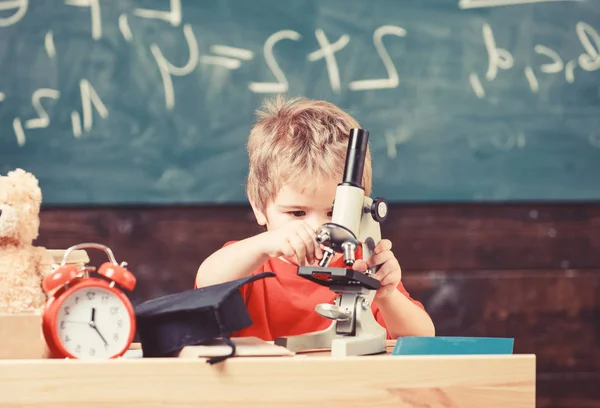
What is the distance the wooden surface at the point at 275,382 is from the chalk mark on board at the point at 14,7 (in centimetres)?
187

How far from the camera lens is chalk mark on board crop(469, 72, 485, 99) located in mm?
2678

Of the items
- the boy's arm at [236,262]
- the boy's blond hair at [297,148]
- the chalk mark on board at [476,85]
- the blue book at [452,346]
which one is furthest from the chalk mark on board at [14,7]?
the blue book at [452,346]

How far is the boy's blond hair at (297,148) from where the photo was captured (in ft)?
5.13

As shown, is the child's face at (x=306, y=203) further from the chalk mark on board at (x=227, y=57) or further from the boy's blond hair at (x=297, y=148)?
the chalk mark on board at (x=227, y=57)

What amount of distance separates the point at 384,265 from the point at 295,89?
4.67 ft

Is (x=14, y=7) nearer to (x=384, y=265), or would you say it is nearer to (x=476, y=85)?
(x=476, y=85)

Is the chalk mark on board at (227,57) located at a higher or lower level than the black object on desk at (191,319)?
higher

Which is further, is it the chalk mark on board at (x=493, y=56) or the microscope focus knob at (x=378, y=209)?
the chalk mark on board at (x=493, y=56)

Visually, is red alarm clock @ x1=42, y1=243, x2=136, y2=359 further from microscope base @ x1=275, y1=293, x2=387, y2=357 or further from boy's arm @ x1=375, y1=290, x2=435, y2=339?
boy's arm @ x1=375, y1=290, x2=435, y2=339

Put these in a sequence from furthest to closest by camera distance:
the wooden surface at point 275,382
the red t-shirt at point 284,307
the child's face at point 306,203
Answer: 1. the red t-shirt at point 284,307
2. the child's face at point 306,203
3. the wooden surface at point 275,382

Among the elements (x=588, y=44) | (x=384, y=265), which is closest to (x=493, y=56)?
(x=588, y=44)

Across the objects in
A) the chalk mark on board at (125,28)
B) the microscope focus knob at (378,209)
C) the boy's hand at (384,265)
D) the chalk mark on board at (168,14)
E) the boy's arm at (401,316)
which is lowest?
the boy's arm at (401,316)

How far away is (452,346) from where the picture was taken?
107cm

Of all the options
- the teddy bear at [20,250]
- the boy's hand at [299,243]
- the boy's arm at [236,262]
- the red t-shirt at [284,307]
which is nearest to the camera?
the teddy bear at [20,250]
